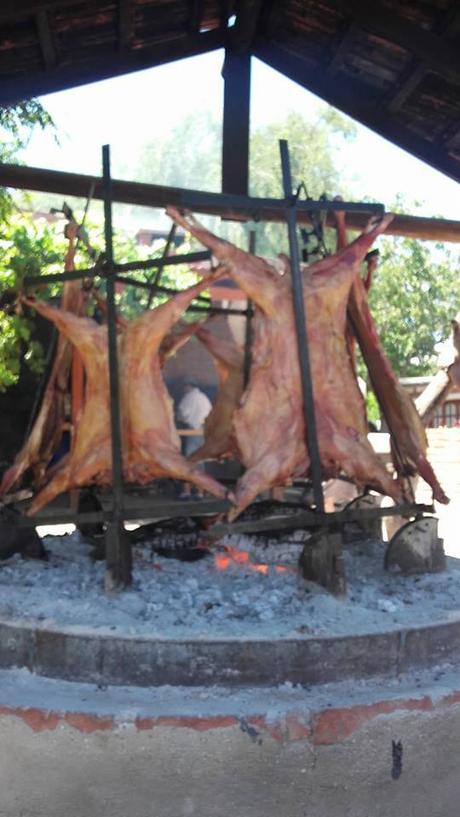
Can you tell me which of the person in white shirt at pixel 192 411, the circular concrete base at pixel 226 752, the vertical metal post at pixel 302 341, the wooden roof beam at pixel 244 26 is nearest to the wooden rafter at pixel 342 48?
the wooden roof beam at pixel 244 26

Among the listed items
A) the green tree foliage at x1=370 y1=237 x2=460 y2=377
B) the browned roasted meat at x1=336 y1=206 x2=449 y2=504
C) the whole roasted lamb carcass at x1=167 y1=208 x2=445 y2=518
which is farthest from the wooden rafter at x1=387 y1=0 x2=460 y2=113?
the green tree foliage at x1=370 y1=237 x2=460 y2=377

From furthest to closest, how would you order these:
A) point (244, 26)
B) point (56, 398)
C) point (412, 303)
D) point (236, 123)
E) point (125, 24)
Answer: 1. point (412, 303)
2. point (236, 123)
3. point (244, 26)
4. point (125, 24)
5. point (56, 398)

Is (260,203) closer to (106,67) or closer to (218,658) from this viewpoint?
(218,658)

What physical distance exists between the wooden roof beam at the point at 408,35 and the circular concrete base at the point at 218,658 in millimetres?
3028

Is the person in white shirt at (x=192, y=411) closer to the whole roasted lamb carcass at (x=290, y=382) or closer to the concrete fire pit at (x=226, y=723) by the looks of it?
the whole roasted lamb carcass at (x=290, y=382)

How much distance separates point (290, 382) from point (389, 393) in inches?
25.5

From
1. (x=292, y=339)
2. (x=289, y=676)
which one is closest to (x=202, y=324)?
(x=292, y=339)

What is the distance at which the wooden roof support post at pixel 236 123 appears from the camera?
509cm

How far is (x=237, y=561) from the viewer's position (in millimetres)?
3990

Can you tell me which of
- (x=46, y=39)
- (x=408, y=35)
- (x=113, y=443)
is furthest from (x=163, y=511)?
(x=408, y=35)

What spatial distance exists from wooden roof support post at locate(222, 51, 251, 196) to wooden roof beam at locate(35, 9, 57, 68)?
1.04 meters

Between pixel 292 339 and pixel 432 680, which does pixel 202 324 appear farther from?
pixel 432 680

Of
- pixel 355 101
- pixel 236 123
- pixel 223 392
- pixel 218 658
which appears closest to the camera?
pixel 218 658

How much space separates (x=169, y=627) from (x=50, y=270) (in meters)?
4.39
